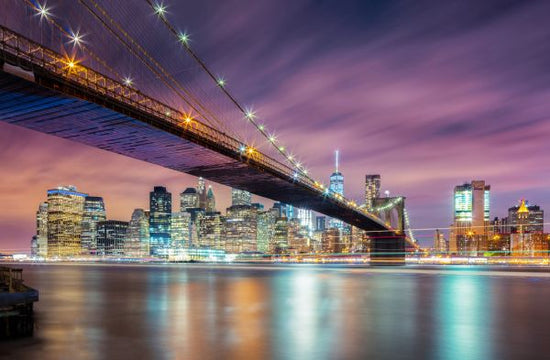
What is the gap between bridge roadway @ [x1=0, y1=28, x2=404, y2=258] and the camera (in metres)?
21.8

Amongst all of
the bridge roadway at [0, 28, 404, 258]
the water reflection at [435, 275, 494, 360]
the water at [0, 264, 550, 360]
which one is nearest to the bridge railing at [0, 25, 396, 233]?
the bridge roadway at [0, 28, 404, 258]

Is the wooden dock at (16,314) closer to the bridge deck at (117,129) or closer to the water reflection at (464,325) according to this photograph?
the water reflection at (464,325)

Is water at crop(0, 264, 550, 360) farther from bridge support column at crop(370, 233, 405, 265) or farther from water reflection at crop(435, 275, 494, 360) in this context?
bridge support column at crop(370, 233, 405, 265)

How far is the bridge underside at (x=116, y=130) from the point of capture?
2316 centimetres

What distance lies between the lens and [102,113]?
2642 centimetres

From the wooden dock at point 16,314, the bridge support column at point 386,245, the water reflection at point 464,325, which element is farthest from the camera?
the bridge support column at point 386,245

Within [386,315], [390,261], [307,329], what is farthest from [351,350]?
[390,261]

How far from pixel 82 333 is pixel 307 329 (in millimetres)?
4385

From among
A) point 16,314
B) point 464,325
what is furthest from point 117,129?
point 464,325

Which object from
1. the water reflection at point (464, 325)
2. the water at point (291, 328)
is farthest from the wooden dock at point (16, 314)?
the water reflection at point (464, 325)

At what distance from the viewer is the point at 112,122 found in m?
28.1

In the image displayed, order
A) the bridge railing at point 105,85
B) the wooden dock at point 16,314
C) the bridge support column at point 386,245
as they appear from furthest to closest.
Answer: the bridge support column at point 386,245, the bridge railing at point 105,85, the wooden dock at point 16,314

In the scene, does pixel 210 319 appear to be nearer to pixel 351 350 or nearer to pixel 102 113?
pixel 351 350

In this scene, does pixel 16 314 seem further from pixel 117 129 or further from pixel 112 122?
pixel 117 129
